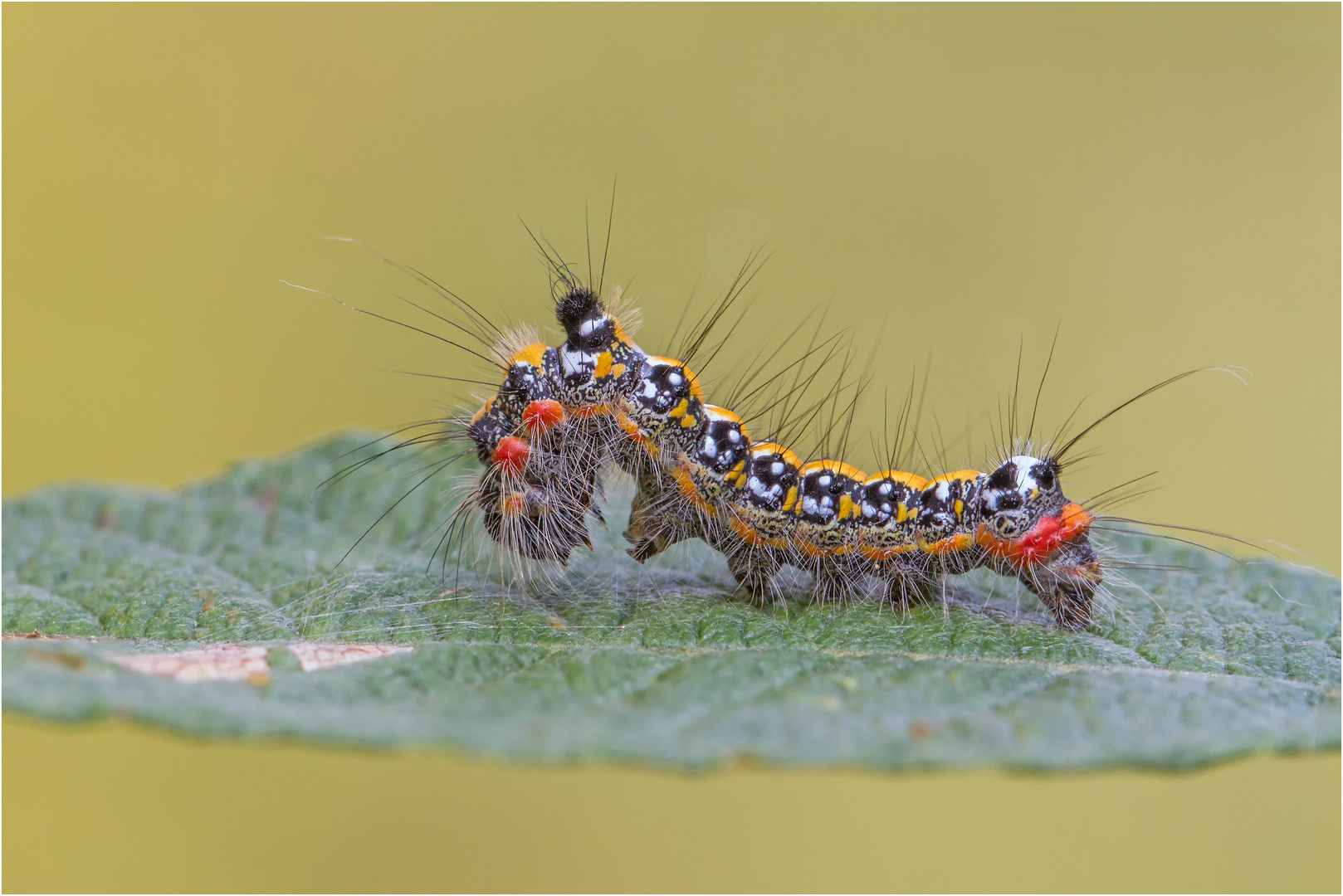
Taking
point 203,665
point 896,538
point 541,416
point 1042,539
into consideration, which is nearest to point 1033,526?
point 1042,539

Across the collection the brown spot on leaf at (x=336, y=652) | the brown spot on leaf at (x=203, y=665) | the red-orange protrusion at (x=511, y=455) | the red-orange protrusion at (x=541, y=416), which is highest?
the red-orange protrusion at (x=541, y=416)

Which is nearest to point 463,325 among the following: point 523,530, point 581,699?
point 523,530

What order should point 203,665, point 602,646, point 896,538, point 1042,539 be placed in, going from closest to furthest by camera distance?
point 203,665, point 602,646, point 1042,539, point 896,538

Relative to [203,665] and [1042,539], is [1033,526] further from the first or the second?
[203,665]

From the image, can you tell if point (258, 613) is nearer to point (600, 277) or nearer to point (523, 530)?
point (523, 530)

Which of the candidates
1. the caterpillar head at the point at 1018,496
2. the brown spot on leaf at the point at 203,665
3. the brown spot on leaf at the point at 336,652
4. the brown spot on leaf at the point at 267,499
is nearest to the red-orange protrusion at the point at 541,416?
the brown spot on leaf at the point at 336,652

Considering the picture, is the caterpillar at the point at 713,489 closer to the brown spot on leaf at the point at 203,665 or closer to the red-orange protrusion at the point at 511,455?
the red-orange protrusion at the point at 511,455
